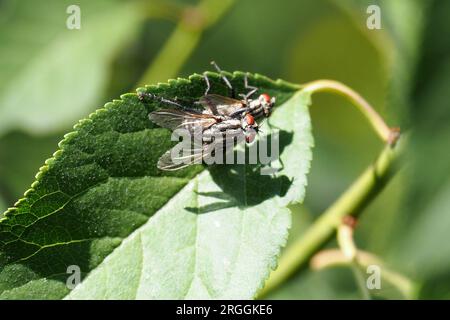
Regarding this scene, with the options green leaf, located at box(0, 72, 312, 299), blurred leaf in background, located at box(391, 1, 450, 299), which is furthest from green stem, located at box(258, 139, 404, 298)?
blurred leaf in background, located at box(391, 1, 450, 299)

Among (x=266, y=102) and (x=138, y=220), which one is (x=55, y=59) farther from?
(x=138, y=220)

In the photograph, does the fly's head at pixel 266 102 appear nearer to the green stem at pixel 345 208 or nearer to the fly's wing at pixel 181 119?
the fly's wing at pixel 181 119

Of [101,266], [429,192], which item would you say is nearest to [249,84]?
[101,266]

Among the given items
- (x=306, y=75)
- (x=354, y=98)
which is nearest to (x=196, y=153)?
(x=354, y=98)

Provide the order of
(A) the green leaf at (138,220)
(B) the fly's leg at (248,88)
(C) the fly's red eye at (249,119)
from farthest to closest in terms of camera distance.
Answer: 1. (C) the fly's red eye at (249,119)
2. (B) the fly's leg at (248,88)
3. (A) the green leaf at (138,220)

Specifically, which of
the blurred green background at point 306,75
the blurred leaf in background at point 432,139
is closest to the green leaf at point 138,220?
the blurred green background at point 306,75

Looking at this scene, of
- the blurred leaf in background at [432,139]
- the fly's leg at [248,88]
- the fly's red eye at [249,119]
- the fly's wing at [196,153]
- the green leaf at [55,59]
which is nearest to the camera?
the blurred leaf in background at [432,139]

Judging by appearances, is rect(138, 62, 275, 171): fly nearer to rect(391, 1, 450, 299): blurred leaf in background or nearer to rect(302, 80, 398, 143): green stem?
rect(302, 80, 398, 143): green stem
